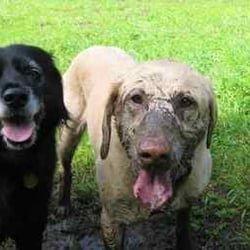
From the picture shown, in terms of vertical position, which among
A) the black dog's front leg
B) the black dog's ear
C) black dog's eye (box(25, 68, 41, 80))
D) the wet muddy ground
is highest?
black dog's eye (box(25, 68, 41, 80))

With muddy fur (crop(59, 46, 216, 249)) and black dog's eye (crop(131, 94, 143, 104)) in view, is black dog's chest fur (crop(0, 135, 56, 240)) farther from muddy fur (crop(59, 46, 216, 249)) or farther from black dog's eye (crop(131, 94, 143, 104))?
black dog's eye (crop(131, 94, 143, 104))

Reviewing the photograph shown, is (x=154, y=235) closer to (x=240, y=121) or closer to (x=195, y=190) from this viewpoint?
(x=195, y=190)

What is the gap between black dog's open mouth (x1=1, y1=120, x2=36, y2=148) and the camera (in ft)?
12.3

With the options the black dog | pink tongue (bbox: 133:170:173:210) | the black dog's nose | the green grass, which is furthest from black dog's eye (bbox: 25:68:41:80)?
the green grass

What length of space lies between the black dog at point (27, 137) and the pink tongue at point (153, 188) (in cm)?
62

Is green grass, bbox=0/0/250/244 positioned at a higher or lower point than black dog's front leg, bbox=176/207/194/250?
higher

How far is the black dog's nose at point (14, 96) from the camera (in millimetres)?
3686

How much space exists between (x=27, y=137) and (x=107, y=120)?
1.62 ft

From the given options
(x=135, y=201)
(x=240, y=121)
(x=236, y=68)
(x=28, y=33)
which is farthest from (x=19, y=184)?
(x=28, y=33)

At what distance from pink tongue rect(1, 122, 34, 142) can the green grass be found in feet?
5.45

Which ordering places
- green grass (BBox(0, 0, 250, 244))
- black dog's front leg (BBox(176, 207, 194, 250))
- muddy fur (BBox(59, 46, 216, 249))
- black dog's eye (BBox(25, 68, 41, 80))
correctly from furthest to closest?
green grass (BBox(0, 0, 250, 244)) → black dog's front leg (BBox(176, 207, 194, 250)) → black dog's eye (BBox(25, 68, 41, 80)) → muddy fur (BBox(59, 46, 216, 249))

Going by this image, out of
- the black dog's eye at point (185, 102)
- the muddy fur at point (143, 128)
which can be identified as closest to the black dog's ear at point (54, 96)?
the muddy fur at point (143, 128)

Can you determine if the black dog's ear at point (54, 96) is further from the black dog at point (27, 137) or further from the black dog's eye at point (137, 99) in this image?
the black dog's eye at point (137, 99)

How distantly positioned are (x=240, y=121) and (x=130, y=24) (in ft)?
16.9
